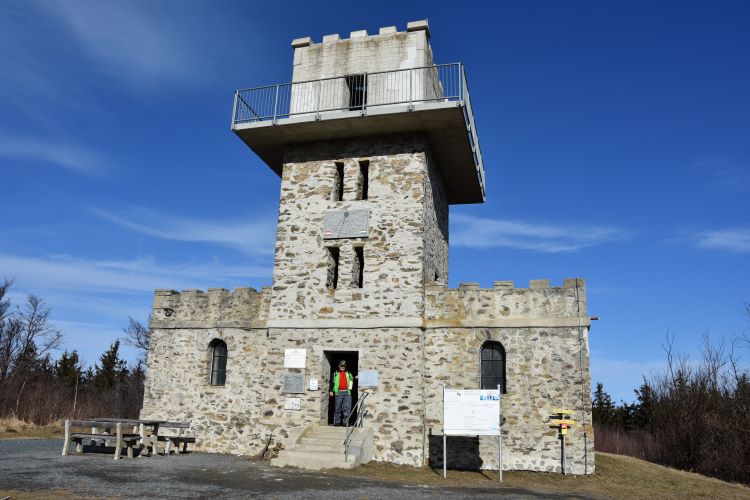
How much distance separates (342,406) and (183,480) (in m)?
4.62

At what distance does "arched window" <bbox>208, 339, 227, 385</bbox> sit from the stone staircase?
366 centimetres

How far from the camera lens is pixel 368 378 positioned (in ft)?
46.8

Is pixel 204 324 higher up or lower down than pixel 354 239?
lower down

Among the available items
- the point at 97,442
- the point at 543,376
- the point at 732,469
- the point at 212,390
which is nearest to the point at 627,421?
the point at 732,469

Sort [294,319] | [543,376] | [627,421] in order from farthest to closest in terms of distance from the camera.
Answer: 1. [627,421]
2. [294,319]
3. [543,376]

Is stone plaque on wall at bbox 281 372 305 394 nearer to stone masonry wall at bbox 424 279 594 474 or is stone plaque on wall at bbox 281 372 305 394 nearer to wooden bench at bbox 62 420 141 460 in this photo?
stone masonry wall at bbox 424 279 594 474

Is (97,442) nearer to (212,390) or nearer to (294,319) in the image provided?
(212,390)

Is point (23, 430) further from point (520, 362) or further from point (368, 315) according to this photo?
point (520, 362)

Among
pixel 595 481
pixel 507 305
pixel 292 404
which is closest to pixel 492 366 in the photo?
pixel 507 305

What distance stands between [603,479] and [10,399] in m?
29.7

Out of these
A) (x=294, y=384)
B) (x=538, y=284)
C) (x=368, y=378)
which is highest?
(x=538, y=284)

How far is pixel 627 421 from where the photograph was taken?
4084 centimetres

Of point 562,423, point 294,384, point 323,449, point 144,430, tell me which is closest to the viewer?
point 323,449

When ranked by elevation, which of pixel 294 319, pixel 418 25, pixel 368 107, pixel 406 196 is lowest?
pixel 294 319
